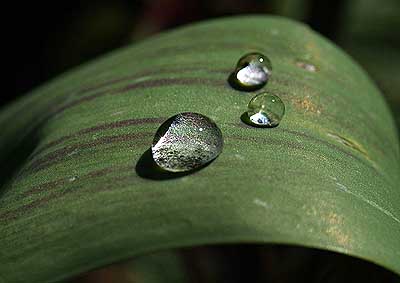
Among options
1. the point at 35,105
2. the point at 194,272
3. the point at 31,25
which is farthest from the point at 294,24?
the point at 31,25

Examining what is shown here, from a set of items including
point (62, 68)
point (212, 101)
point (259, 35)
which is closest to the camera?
point (212, 101)

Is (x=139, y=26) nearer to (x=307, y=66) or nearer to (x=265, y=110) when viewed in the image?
(x=307, y=66)

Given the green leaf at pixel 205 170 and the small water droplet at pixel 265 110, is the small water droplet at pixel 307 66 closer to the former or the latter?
the green leaf at pixel 205 170

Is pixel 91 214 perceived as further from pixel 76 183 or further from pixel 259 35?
pixel 259 35

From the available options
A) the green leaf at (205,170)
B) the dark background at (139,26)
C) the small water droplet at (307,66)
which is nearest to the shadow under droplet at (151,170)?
the green leaf at (205,170)

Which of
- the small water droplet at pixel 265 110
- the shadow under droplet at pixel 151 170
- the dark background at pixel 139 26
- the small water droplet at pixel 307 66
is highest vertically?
the dark background at pixel 139 26

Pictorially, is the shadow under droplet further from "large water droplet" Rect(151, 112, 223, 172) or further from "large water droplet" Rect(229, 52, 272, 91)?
"large water droplet" Rect(229, 52, 272, 91)
